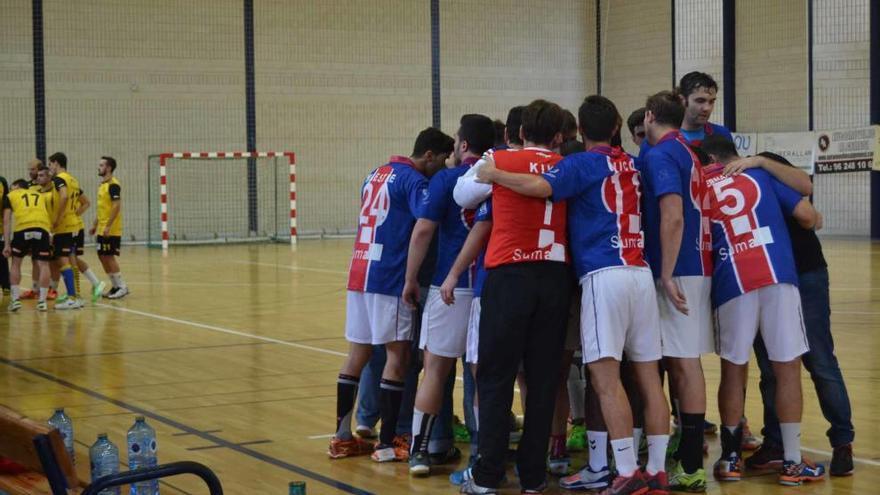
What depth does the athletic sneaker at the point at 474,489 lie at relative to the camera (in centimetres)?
596

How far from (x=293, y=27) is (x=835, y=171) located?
1196 cm

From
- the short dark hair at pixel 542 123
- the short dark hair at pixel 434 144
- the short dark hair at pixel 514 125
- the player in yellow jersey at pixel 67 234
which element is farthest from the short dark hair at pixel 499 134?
the player in yellow jersey at pixel 67 234

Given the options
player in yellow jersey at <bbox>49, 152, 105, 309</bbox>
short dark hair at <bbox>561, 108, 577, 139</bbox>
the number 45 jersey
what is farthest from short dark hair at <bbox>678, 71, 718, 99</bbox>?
player in yellow jersey at <bbox>49, 152, 105, 309</bbox>

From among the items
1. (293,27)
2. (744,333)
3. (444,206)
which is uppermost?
(293,27)

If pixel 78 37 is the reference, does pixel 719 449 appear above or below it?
below

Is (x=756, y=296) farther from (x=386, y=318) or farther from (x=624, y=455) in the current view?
(x=386, y=318)

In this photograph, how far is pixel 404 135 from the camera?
28.4 m

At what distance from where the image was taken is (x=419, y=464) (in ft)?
21.6

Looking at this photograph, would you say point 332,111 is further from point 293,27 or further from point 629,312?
→ point 629,312

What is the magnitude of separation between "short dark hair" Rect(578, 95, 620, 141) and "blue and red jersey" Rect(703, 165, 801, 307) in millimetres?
661

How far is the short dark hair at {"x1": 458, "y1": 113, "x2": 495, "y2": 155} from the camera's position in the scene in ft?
21.6

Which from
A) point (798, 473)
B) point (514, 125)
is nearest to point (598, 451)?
point (798, 473)

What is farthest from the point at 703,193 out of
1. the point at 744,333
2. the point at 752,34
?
the point at 752,34

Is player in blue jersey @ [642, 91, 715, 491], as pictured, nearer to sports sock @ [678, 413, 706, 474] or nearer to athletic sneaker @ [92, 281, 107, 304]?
sports sock @ [678, 413, 706, 474]
